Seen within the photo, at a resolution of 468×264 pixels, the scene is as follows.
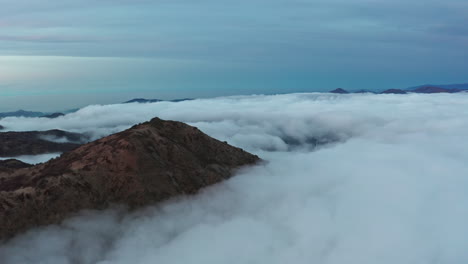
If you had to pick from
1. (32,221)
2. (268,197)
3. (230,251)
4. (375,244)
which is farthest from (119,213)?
(375,244)

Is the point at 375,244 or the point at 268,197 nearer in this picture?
the point at 375,244

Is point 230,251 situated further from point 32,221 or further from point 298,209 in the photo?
point 32,221

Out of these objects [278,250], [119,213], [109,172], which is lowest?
[278,250]

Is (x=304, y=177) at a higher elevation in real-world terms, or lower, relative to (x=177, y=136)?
lower

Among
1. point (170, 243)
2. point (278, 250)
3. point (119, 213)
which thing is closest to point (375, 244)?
point (278, 250)

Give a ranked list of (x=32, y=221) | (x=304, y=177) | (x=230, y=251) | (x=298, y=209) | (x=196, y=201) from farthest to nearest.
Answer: (x=304, y=177), (x=298, y=209), (x=196, y=201), (x=230, y=251), (x=32, y=221)

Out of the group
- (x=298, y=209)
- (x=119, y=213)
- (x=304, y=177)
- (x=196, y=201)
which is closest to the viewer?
(x=119, y=213)

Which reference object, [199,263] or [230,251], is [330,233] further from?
[199,263]
